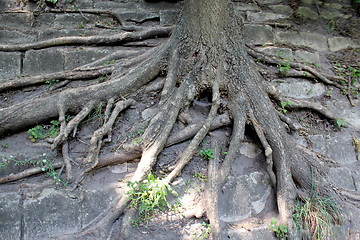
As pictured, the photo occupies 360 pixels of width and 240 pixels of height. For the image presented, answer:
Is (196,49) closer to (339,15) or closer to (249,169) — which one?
(249,169)

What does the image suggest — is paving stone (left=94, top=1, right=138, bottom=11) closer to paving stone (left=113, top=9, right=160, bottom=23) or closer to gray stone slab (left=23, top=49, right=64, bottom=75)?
paving stone (left=113, top=9, right=160, bottom=23)

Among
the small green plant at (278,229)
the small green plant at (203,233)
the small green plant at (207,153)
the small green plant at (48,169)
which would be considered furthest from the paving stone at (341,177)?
the small green plant at (48,169)

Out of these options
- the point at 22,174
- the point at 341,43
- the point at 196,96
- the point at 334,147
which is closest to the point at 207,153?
the point at 196,96

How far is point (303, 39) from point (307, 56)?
353 mm

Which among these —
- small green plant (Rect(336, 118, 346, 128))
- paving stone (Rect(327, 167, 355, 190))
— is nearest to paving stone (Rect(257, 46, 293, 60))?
small green plant (Rect(336, 118, 346, 128))

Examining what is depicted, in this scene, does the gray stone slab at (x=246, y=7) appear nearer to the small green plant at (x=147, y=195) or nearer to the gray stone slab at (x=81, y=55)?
the gray stone slab at (x=81, y=55)

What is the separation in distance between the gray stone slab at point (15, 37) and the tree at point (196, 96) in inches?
29.5

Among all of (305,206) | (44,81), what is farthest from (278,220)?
(44,81)

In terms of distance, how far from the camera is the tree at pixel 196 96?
2865 mm

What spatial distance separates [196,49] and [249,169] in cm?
127

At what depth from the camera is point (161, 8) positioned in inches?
174

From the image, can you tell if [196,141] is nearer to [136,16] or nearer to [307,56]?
[136,16]

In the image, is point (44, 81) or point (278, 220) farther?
point (44, 81)

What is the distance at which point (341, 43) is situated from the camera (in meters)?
4.46
